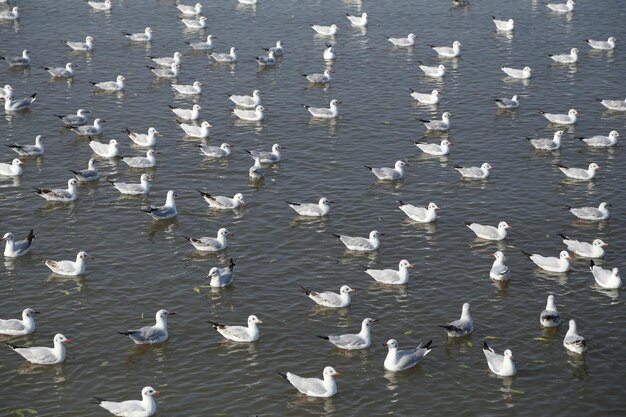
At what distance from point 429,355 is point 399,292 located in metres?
4.74

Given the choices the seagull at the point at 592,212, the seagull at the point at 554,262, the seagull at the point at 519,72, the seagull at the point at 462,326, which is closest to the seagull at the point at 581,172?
the seagull at the point at 592,212

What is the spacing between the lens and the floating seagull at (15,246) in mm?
41062

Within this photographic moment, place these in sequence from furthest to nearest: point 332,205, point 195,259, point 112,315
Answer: point 332,205, point 195,259, point 112,315

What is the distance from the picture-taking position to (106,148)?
51.4 m

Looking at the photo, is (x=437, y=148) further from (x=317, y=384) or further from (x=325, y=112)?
(x=317, y=384)

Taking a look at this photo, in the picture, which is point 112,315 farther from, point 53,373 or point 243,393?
point 243,393

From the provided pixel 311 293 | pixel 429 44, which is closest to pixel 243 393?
pixel 311 293

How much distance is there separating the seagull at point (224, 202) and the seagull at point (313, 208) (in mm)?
2274

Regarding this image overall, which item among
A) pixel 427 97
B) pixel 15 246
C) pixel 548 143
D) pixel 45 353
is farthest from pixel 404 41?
pixel 45 353

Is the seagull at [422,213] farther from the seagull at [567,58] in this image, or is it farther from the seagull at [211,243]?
the seagull at [567,58]

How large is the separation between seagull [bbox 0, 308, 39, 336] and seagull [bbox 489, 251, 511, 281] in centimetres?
1739

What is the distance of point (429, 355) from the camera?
3469 centimetres

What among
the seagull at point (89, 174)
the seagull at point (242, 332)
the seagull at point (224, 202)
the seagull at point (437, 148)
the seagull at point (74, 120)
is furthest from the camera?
the seagull at point (74, 120)

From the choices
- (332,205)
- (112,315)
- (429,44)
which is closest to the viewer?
(112,315)
